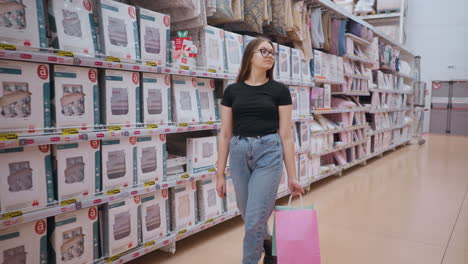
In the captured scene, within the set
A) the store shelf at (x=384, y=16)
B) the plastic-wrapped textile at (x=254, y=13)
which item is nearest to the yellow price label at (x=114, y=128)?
the plastic-wrapped textile at (x=254, y=13)

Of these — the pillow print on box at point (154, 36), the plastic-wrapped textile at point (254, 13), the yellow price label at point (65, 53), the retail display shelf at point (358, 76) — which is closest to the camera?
the yellow price label at point (65, 53)

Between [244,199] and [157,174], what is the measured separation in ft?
2.67

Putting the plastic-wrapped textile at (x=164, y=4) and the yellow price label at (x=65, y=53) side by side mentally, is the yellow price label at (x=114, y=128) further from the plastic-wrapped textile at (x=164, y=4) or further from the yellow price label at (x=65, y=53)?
the plastic-wrapped textile at (x=164, y=4)

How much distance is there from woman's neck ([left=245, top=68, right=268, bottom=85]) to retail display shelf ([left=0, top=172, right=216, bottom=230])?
1055 millimetres

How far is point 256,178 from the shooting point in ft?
6.99

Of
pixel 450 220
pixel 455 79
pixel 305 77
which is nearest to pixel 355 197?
pixel 450 220

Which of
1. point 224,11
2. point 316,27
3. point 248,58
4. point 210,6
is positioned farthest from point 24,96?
point 316,27

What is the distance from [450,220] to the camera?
3.72 meters

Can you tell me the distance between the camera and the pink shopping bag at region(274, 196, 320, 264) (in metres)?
2.09

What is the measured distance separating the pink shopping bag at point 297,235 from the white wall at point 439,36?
13519 millimetres

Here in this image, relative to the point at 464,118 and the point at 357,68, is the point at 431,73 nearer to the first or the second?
the point at 464,118

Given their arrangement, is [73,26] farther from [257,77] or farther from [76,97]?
[257,77]

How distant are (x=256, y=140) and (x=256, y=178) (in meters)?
0.22

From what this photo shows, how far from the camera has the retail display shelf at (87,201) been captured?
1.94m
